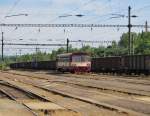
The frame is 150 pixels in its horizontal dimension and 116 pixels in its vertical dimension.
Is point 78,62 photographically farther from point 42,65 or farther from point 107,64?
point 42,65

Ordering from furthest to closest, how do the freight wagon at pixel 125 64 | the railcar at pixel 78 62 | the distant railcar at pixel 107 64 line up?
the distant railcar at pixel 107 64, the railcar at pixel 78 62, the freight wagon at pixel 125 64

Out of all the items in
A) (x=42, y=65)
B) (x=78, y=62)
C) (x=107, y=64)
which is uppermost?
(x=78, y=62)

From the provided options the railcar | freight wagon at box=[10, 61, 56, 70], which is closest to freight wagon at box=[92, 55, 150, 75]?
the railcar

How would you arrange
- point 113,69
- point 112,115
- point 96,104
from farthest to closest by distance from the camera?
point 113,69 → point 96,104 → point 112,115

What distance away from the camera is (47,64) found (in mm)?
103000

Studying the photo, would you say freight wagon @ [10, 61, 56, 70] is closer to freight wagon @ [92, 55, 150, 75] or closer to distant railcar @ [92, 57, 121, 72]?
distant railcar @ [92, 57, 121, 72]

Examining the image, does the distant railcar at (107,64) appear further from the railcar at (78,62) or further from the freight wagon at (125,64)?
the railcar at (78,62)

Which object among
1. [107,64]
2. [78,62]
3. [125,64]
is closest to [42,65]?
[107,64]

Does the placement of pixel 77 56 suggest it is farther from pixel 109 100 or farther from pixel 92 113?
pixel 92 113

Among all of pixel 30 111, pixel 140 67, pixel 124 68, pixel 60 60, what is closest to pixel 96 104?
pixel 30 111

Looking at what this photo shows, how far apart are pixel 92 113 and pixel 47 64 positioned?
281 feet

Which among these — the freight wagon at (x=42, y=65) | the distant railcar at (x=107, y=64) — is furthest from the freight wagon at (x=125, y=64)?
the freight wagon at (x=42, y=65)

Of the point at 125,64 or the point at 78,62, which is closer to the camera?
the point at 125,64

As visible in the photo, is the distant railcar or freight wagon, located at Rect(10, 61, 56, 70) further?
freight wagon, located at Rect(10, 61, 56, 70)
